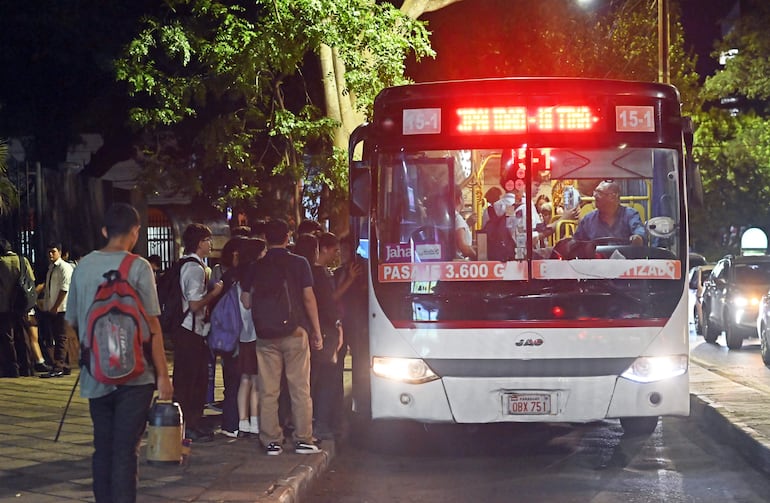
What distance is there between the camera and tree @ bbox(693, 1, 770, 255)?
44.6 meters

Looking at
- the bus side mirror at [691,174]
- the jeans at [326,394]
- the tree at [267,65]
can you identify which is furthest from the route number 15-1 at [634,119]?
the tree at [267,65]

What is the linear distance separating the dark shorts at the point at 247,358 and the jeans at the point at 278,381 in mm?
517

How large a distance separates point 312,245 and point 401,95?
5.44ft

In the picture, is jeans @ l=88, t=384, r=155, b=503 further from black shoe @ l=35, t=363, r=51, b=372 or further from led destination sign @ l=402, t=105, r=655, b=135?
black shoe @ l=35, t=363, r=51, b=372

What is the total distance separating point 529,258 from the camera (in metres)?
9.60

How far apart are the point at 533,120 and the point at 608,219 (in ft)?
3.26

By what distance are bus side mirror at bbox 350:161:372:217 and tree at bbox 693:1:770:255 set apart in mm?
33107

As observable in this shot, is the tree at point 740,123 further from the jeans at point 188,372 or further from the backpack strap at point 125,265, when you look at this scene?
the backpack strap at point 125,265

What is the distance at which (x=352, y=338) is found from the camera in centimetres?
1188

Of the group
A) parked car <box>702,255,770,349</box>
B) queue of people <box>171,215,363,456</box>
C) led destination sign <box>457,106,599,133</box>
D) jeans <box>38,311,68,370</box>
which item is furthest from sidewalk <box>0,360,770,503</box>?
parked car <box>702,255,770,349</box>

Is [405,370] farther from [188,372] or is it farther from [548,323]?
[188,372]

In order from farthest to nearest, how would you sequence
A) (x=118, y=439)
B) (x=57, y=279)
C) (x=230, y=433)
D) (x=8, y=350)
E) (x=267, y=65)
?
(x=267, y=65), (x=57, y=279), (x=8, y=350), (x=230, y=433), (x=118, y=439)

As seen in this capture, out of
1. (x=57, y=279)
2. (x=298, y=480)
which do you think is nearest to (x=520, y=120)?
(x=298, y=480)

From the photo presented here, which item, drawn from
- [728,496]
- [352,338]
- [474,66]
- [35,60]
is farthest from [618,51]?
[728,496]
